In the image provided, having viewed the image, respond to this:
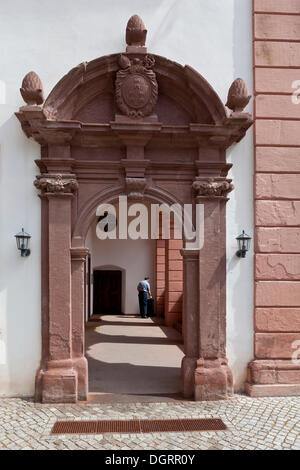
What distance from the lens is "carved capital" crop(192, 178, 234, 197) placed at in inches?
213

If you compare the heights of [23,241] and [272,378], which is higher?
[23,241]

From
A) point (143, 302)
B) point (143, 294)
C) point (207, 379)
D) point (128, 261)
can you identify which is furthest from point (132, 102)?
point (128, 261)

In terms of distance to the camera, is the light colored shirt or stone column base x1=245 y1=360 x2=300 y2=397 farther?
the light colored shirt

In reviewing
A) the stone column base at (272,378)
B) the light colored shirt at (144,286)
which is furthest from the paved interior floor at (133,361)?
the light colored shirt at (144,286)

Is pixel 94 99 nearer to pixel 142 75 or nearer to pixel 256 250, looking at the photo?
pixel 142 75

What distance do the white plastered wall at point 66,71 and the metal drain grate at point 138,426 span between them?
1.13m

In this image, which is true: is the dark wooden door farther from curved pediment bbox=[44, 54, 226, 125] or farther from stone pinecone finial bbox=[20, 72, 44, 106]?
stone pinecone finial bbox=[20, 72, 44, 106]

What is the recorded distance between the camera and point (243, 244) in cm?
545

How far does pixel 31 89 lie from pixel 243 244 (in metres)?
3.68

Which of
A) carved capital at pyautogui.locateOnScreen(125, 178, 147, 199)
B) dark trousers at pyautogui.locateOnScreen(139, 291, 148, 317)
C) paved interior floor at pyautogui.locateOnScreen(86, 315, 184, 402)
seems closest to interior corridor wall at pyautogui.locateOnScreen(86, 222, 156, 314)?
dark trousers at pyautogui.locateOnScreen(139, 291, 148, 317)

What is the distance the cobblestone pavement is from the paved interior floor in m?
0.44

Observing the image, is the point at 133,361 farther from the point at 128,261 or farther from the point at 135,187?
the point at 128,261

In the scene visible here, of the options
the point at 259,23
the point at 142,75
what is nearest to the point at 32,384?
the point at 142,75

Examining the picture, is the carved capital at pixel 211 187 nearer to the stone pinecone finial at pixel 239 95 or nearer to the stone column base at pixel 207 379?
the stone pinecone finial at pixel 239 95
